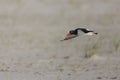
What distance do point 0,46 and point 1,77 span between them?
10.00 ft

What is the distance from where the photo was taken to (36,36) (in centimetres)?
1625

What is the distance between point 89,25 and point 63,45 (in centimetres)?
114

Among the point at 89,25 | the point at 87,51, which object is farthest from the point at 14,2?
the point at 87,51

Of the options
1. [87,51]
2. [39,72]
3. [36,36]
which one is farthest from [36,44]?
[39,72]

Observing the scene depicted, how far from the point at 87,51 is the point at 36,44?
4.92 feet

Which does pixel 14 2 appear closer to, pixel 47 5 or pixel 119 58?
pixel 47 5

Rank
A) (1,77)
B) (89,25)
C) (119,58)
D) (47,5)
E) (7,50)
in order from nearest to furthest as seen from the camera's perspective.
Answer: (1,77), (119,58), (7,50), (89,25), (47,5)

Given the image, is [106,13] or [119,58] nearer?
[119,58]

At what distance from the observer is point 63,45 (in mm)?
15578

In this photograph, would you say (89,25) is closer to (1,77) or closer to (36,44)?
(36,44)

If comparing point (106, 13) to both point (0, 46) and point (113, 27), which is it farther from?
point (0, 46)

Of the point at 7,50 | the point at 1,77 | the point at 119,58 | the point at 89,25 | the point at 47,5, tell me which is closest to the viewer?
the point at 1,77

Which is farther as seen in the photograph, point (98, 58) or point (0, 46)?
point (0, 46)

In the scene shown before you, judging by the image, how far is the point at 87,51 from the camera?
48.1 ft
